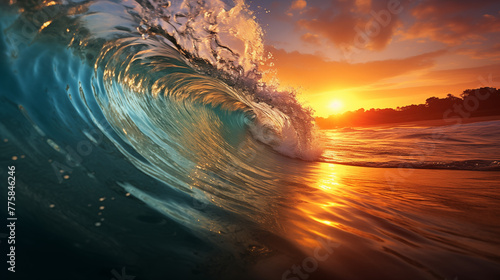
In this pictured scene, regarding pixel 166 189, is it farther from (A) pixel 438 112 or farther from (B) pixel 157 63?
(A) pixel 438 112

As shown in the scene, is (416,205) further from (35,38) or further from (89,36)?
(89,36)

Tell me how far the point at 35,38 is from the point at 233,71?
2999 mm

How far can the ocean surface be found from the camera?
1.08m

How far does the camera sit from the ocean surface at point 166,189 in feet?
3.53

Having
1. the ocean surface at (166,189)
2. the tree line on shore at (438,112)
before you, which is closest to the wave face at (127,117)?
the ocean surface at (166,189)

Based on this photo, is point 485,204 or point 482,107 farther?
point 482,107

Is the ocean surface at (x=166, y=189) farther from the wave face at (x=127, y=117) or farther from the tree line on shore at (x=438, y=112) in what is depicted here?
the tree line on shore at (x=438, y=112)

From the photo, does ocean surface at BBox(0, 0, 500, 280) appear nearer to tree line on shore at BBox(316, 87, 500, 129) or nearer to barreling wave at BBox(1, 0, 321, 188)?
barreling wave at BBox(1, 0, 321, 188)

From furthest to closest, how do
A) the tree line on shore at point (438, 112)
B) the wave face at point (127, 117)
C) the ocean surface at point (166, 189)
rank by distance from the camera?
the tree line on shore at point (438, 112), the wave face at point (127, 117), the ocean surface at point (166, 189)

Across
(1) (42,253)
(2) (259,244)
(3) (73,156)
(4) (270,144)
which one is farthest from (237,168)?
(4) (270,144)

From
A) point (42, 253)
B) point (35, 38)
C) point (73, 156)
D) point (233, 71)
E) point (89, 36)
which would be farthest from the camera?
point (233, 71)

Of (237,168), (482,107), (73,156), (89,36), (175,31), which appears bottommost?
(237,168)

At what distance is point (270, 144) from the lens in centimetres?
719

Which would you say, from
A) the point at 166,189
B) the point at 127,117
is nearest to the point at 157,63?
the point at 127,117
